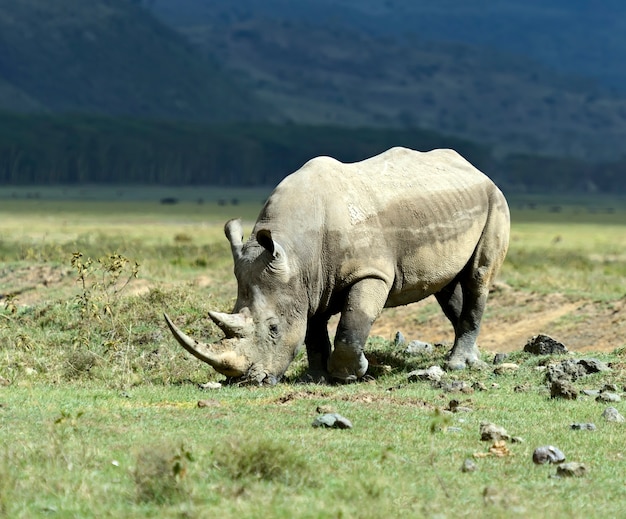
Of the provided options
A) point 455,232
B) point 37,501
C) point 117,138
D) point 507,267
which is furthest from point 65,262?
point 117,138

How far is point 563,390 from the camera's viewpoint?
12.1 m

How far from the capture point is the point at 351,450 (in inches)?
364

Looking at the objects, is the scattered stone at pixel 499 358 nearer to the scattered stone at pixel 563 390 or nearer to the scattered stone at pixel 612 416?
the scattered stone at pixel 563 390

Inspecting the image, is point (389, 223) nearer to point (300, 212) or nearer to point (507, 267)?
point (300, 212)

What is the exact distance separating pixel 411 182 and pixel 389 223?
74cm

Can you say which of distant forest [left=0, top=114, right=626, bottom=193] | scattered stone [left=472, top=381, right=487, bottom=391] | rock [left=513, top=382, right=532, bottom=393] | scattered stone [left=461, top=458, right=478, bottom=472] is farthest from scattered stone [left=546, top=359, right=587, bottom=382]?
distant forest [left=0, top=114, right=626, bottom=193]

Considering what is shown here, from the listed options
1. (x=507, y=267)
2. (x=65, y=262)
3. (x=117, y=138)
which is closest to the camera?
(x=65, y=262)

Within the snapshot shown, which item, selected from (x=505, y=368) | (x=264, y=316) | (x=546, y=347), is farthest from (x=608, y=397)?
(x=264, y=316)

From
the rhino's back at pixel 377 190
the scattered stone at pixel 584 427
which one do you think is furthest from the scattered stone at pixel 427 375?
the scattered stone at pixel 584 427

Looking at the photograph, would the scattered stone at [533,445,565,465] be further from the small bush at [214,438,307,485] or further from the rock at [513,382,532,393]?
the rock at [513,382,532,393]

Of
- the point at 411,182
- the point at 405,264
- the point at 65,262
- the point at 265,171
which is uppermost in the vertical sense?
the point at 411,182

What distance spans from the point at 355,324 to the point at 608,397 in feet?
8.64

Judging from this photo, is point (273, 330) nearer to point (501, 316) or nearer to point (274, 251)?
point (274, 251)

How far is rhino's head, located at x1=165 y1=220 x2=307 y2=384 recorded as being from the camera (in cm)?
1221
